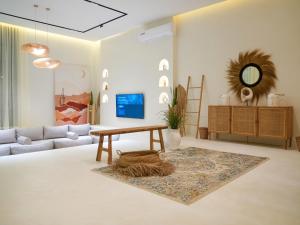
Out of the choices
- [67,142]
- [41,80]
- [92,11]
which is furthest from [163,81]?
[41,80]

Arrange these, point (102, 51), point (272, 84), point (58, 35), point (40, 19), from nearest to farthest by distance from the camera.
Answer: point (272, 84) → point (40, 19) → point (58, 35) → point (102, 51)

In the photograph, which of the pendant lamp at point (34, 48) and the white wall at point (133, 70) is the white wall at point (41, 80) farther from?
the pendant lamp at point (34, 48)

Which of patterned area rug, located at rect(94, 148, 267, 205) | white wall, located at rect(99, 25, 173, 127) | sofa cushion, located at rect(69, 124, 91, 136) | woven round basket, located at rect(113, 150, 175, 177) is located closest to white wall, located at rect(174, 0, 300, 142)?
white wall, located at rect(99, 25, 173, 127)

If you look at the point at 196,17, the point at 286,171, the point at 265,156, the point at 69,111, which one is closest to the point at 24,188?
the point at 286,171

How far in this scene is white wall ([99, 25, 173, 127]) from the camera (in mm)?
6719

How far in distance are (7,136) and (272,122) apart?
19.3ft

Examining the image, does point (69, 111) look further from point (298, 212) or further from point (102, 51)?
point (298, 212)

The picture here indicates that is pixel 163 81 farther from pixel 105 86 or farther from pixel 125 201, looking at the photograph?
pixel 125 201

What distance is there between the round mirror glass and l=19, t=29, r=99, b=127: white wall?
603 centimetres

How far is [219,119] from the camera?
520 cm

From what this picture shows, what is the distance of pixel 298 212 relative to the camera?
6.48ft

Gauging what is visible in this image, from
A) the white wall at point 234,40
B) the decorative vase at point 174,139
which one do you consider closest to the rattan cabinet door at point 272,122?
the white wall at point 234,40

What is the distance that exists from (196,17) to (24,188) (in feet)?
17.6

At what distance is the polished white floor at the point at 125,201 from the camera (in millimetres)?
1870
